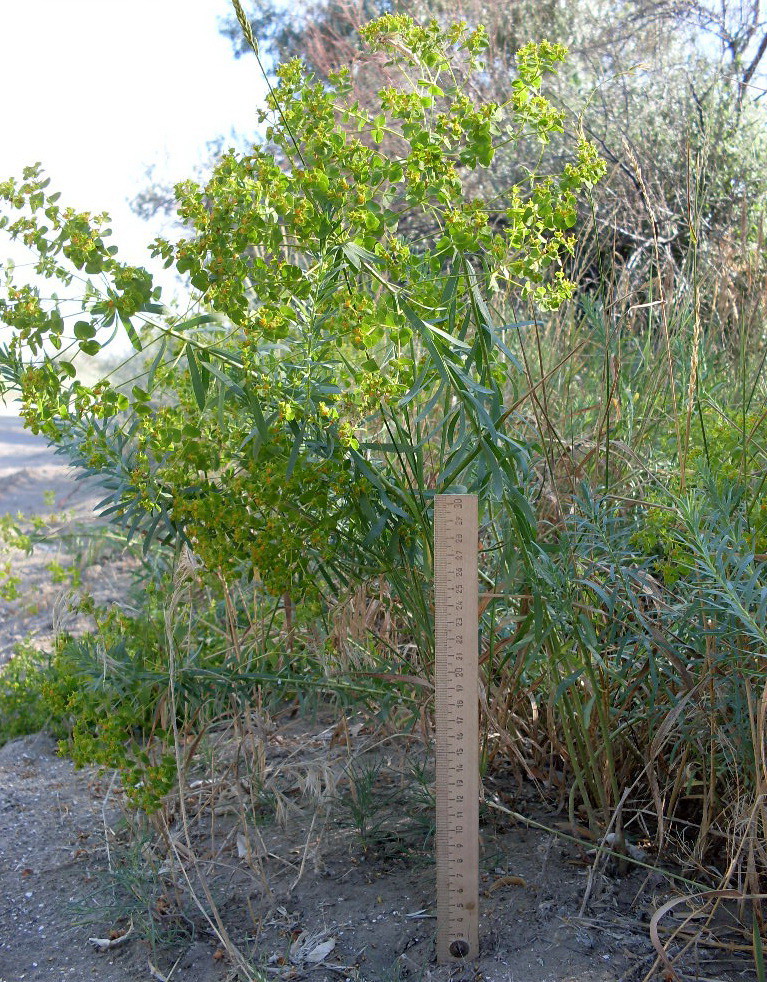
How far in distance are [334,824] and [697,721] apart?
100 centimetres

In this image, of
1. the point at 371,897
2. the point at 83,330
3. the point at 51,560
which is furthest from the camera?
the point at 51,560

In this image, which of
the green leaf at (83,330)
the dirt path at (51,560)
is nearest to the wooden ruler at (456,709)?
the green leaf at (83,330)

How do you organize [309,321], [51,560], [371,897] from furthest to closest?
[51,560]
[371,897]
[309,321]

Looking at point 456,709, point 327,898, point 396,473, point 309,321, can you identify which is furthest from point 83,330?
point 327,898

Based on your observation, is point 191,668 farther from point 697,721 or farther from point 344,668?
point 697,721

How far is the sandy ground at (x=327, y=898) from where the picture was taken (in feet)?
6.57

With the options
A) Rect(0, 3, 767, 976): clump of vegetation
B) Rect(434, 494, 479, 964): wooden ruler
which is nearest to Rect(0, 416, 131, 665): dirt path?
Rect(0, 3, 767, 976): clump of vegetation

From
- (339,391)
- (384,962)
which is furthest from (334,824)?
(339,391)

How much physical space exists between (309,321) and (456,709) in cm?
90

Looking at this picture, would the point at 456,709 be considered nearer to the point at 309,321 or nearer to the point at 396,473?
the point at 396,473

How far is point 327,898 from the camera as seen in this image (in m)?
2.27

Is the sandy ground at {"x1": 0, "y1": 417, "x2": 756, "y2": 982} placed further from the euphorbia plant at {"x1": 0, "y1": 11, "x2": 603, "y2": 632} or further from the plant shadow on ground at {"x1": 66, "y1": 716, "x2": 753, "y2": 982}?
the euphorbia plant at {"x1": 0, "y1": 11, "x2": 603, "y2": 632}

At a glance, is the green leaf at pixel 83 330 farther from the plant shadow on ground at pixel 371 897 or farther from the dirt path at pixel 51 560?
the plant shadow on ground at pixel 371 897

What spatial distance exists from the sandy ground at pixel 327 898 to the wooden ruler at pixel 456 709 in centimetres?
17
